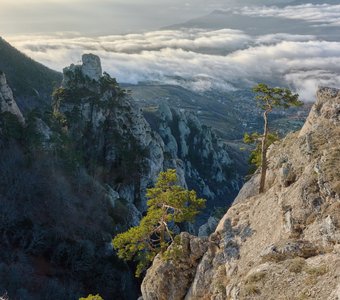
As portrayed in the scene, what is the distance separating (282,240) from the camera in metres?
25.7

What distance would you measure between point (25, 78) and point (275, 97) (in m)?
119

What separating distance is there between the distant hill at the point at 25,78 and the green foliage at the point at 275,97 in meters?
85.5

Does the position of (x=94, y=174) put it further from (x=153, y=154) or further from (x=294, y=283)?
(x=294, y=283)

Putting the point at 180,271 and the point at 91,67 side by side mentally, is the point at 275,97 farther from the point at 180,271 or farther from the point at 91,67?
the point at 91,67

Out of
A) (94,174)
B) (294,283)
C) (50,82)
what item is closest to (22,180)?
(94,174)

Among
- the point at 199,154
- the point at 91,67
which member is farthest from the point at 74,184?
the point at 199,154

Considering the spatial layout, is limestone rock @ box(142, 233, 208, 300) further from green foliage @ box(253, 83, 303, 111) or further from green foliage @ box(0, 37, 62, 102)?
green foliage @ box(0, 37, 62, 102)

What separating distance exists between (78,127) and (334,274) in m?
75.3

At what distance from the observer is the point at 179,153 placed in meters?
176

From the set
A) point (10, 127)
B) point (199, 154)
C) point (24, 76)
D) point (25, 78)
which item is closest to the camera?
point (10, 127)

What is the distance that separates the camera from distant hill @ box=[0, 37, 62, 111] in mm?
120938

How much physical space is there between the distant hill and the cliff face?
87.4 m

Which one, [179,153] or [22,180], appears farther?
[179,153]

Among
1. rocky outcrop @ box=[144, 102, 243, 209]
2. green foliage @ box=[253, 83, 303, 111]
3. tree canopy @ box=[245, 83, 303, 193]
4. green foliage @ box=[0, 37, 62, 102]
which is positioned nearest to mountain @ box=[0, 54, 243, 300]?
tree canopy @ box=[245, 83, 303, 193]
